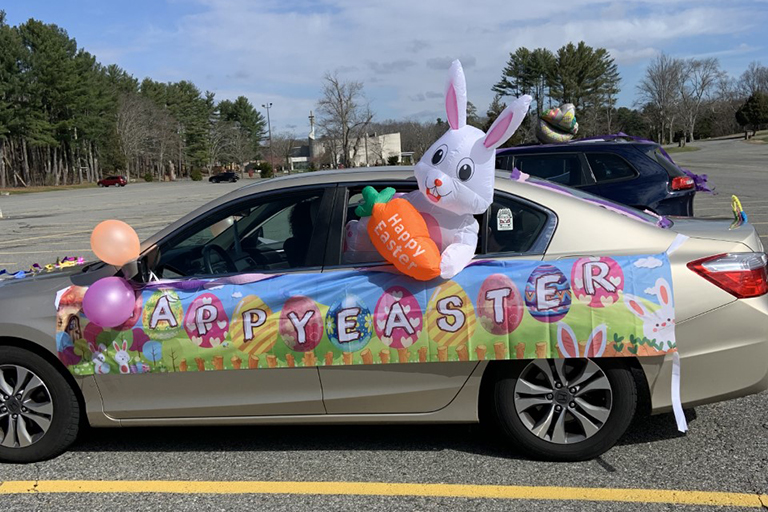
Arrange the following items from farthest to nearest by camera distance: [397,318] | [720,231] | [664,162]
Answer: [664,162]
[720,231]
[397,318]

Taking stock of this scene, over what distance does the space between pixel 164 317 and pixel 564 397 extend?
2.10 meters

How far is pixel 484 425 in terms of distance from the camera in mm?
3982

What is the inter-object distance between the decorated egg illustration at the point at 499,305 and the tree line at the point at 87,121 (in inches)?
2831

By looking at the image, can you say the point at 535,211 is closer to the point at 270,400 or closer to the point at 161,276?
the point at 270,400

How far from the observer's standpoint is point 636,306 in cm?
320

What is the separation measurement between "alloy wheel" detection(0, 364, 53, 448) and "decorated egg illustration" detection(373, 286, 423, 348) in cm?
187

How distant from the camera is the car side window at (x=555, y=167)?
8.31m

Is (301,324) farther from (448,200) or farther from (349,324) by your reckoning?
(448,200)

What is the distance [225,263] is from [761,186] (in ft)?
73.9

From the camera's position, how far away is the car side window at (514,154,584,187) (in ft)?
27.3

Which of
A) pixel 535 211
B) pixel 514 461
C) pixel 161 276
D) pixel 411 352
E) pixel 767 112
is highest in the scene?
pixel 767 112

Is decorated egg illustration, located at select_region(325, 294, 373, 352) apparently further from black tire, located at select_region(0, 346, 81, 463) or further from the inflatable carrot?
black tire, located at select_region(0, 346, 81, 463)

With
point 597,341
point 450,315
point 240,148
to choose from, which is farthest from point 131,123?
point 597,341

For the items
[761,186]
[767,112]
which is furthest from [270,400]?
[767,112]
